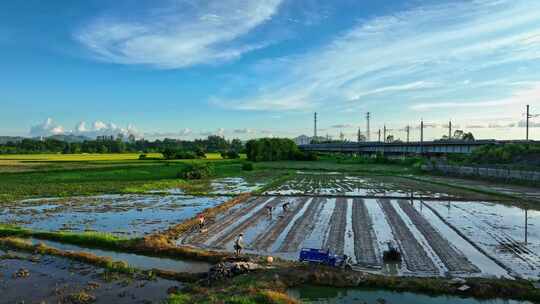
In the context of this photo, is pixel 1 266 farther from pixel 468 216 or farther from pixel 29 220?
pixel 468 216

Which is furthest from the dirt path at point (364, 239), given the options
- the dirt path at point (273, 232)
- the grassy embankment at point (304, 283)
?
the dirt path at point (273, 232)

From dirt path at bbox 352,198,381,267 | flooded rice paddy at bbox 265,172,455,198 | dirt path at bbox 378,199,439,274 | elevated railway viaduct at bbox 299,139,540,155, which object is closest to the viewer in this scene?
dirt path at bbox 378,199,439,274

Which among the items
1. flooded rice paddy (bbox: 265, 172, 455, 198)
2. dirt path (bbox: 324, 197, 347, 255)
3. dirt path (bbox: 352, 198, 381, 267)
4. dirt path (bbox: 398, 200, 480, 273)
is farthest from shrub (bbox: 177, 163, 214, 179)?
dirt path (bbox: 398, 200, 480, 273)

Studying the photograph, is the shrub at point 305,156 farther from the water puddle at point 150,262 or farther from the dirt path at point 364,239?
the water puddle at point 150,262

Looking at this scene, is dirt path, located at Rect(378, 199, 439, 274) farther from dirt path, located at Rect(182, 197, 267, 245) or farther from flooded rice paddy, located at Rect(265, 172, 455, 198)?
flooded rice paddy, located at Rect(265, 172, 455, 198)

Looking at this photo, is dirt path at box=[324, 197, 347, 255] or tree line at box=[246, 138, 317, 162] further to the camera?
tree line at box=[246, 138, 317, 162]

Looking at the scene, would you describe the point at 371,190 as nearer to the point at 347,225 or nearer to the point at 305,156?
the point at 347,225

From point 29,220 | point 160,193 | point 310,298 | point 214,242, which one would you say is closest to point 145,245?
point 214,242

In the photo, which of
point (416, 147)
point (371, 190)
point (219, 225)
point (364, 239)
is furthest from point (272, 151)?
point (364, 239)
